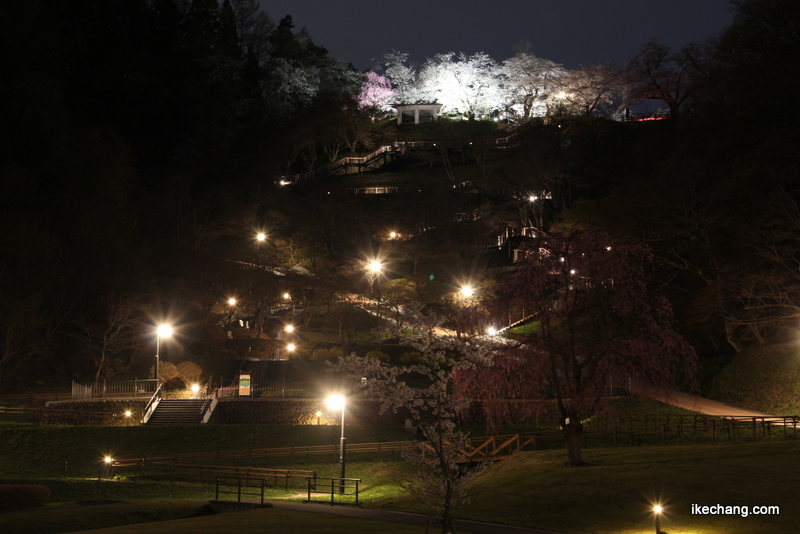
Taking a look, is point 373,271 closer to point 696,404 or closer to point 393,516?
point 696,404

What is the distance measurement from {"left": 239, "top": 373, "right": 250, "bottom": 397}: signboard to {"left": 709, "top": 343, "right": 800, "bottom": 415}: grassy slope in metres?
23.8

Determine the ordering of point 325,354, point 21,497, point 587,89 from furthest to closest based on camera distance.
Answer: point 587,89 < point 325,354 < point 21,497

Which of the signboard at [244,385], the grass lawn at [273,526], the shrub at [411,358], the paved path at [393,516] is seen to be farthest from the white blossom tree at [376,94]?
the grass lawn at [273,526]

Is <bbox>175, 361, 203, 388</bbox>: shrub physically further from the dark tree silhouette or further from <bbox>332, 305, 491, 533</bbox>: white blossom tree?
<bbox>332, 305, 491, 533</bbox>: white blossom tree

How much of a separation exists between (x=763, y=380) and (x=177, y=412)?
94.9 ft

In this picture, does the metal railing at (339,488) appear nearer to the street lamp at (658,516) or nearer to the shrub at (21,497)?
the shrub at (21,497)

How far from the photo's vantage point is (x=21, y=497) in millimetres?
20578

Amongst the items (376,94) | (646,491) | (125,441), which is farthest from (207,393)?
(376,94)

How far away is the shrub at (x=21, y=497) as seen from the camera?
66.3 feet

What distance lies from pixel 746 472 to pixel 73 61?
263 ft

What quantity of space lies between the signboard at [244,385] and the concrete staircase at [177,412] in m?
1.97

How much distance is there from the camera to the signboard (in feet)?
128

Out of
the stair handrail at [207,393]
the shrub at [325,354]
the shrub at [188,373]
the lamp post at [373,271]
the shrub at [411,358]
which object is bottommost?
the stair handrail at [207,393]

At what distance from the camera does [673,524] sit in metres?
16.5
